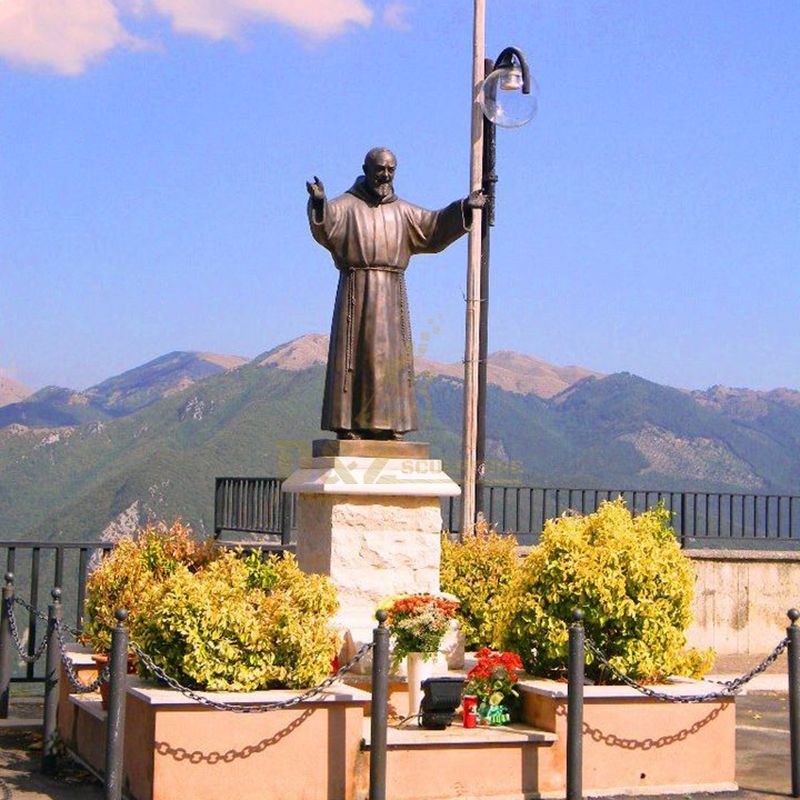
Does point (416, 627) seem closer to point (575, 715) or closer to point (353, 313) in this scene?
point (575, 715)

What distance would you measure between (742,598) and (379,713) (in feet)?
35.5

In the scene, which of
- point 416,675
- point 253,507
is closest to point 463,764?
point 416,675

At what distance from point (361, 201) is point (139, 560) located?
11.0 feet

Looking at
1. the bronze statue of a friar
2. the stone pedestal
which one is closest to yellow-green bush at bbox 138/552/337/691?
the stone pedestal

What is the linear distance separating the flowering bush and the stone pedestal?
0.76 metres

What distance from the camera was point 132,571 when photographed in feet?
35.9

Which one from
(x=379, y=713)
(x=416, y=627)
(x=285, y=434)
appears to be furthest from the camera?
(x=285, y=434)

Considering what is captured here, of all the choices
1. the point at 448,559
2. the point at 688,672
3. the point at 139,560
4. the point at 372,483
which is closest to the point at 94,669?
the point at 139,560

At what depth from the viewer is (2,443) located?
3100 inches

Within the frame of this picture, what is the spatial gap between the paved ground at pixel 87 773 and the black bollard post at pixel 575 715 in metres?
0.88

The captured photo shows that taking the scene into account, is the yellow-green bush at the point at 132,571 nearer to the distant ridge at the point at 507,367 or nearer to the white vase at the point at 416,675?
the white vase at the point at 416,675

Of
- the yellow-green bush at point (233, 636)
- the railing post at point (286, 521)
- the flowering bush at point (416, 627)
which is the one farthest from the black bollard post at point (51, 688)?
the railing post at point (286, 521)

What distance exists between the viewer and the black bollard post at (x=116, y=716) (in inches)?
305

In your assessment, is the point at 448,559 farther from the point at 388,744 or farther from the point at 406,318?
the point at 388,744
